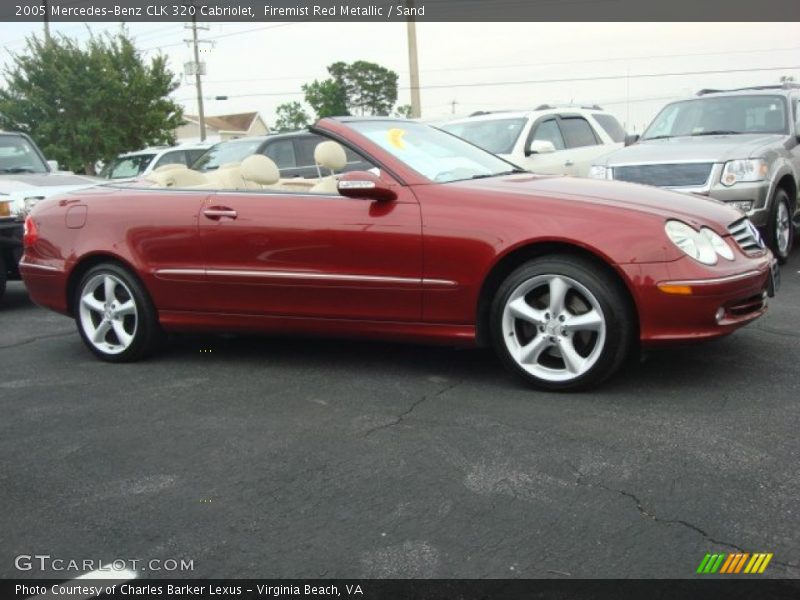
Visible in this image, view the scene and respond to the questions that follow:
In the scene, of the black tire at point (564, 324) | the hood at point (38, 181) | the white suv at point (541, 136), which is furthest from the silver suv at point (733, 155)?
the hood at point (38, 181)

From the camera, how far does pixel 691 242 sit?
4254mm

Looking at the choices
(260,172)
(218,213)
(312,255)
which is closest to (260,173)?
(260,172)

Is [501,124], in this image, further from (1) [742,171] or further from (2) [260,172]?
(2) [260,172]

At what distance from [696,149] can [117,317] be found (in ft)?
17.6

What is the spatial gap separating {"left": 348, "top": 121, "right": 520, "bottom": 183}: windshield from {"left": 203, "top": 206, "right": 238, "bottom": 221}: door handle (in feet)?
2.88

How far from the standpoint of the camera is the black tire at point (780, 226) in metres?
7.80

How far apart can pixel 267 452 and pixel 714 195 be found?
5322mm

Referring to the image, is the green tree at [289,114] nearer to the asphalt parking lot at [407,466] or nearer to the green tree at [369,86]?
the green tree at [369,86]

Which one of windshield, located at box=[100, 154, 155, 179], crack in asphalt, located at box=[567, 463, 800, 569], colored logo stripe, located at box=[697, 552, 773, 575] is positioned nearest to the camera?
colored logo stripe, located at box=[697, 552, 773, 575]

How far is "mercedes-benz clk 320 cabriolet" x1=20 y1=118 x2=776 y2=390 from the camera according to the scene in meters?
4.26

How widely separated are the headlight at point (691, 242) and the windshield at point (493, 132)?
21.1 feet

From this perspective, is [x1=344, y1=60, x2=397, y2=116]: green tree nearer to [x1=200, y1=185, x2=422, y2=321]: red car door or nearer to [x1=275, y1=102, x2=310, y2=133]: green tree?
[x1=275, y1=102, x2=310, y2=133]: green tree

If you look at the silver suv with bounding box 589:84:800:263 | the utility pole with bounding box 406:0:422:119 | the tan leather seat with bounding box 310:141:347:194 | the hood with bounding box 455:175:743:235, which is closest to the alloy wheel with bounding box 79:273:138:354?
the tan leather seat with bounding box 310:141:347:194

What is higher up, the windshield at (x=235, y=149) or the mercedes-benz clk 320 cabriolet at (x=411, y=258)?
the windshield at (x=235, y=149)
